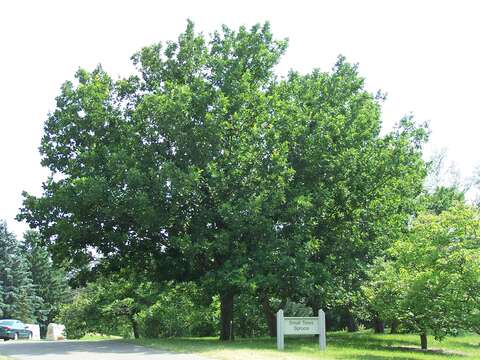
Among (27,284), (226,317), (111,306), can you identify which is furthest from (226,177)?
(27,284)

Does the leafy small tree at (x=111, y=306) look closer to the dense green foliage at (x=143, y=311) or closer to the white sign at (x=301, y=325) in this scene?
the dense green foliage at (x=143, y=311)

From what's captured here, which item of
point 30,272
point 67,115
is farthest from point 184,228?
point 30,272

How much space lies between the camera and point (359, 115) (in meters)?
27.2

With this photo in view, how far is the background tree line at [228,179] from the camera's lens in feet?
75.5

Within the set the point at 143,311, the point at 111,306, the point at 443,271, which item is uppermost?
the point at 443,271

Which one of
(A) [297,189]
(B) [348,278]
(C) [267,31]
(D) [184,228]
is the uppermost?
(C) [267,31]

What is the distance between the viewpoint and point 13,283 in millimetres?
74562

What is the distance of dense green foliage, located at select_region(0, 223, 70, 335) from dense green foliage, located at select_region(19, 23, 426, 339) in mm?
43143

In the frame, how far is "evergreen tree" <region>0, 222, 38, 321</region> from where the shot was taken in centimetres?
7200

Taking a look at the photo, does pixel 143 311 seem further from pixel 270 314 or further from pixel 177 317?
pixel 270 314

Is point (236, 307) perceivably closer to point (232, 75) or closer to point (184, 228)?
point (184, 228)

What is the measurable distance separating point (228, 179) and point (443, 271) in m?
9.32

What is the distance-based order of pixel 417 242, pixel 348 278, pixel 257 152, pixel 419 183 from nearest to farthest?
pixel 417 242 < pixel 257 152 < pixel 348 278 < pixel 419 183

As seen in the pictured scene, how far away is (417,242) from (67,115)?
51.2ft
